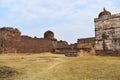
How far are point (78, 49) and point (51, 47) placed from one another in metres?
8.87

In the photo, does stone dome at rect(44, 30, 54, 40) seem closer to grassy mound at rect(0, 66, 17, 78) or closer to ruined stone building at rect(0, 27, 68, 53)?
ruined stone building at rect(0, 27, 68, 53)

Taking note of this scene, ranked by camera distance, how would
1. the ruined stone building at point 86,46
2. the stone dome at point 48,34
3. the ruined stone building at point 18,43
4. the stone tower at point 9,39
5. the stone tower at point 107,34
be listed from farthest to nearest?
the stone dome at point 48,34 < the ruined stone building at point 86,46 < the stone tower at point 107,34 < the ruined stone building at point 18,43 < the stone tower at point 9,39

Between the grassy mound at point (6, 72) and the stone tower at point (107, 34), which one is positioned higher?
the stone tower at point (107, 34)

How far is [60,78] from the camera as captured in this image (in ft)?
59.4

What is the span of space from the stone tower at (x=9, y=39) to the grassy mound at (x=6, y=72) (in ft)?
47.6

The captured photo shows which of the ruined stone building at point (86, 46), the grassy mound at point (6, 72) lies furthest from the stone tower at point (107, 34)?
the grassy mound at point (6, 72)

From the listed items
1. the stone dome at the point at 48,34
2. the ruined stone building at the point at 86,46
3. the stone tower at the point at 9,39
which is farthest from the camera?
the stone dome at the point at 48,34

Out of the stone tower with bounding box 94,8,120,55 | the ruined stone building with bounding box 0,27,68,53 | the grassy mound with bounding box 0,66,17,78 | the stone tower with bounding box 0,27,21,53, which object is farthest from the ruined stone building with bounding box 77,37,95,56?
the grassy mound with bounding box 0,66,17,78

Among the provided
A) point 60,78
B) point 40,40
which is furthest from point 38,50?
point 60,78

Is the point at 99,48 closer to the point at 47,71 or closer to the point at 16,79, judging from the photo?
the point at 47,71

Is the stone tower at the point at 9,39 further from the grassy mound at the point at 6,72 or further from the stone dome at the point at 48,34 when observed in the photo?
the grassy mound at the point at 6,72

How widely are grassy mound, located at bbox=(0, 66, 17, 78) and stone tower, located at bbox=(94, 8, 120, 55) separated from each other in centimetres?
1977

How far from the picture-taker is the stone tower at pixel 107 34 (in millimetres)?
36906

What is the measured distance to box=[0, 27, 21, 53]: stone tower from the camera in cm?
3538
